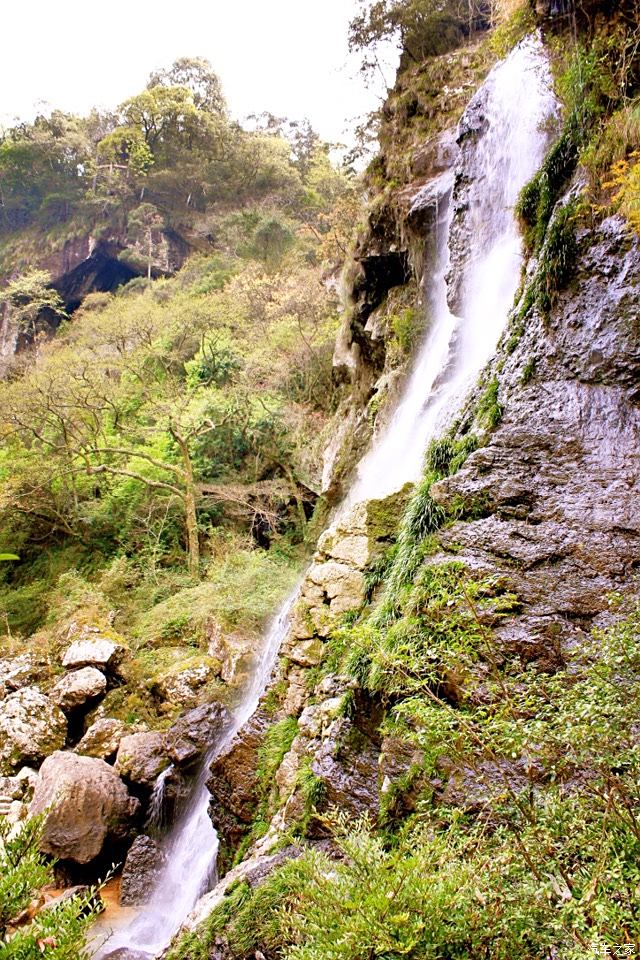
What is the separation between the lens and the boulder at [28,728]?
9297mm

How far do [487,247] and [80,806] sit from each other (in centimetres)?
1014

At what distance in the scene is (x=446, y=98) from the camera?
1145 centimetres

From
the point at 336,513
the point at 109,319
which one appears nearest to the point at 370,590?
the point at 336,513

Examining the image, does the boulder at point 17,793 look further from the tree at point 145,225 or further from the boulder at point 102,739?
the tree at point 145,225

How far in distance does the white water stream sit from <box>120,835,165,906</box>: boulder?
0.14 metres

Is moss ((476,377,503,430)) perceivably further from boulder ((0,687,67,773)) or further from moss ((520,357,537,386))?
boulder ((0,687,67,773))

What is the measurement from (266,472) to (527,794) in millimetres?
14892

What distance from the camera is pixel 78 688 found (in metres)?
10.2

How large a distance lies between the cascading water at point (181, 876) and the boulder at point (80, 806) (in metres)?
0.86

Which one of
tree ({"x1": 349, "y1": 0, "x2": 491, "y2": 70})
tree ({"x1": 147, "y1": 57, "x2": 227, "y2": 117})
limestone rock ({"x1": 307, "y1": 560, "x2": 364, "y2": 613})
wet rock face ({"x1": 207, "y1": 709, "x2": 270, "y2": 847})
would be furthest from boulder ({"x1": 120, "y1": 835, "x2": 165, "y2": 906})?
tree ({"x1": 147, "y1": 57, "x2": 227, "y2": 117})

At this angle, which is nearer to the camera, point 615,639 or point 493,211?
point 615,639

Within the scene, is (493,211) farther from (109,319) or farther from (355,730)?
(109,319)

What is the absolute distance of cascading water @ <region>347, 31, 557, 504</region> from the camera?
763 cm

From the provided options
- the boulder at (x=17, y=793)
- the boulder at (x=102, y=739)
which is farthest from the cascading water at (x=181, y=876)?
the boulder at (x=17, y=793)
